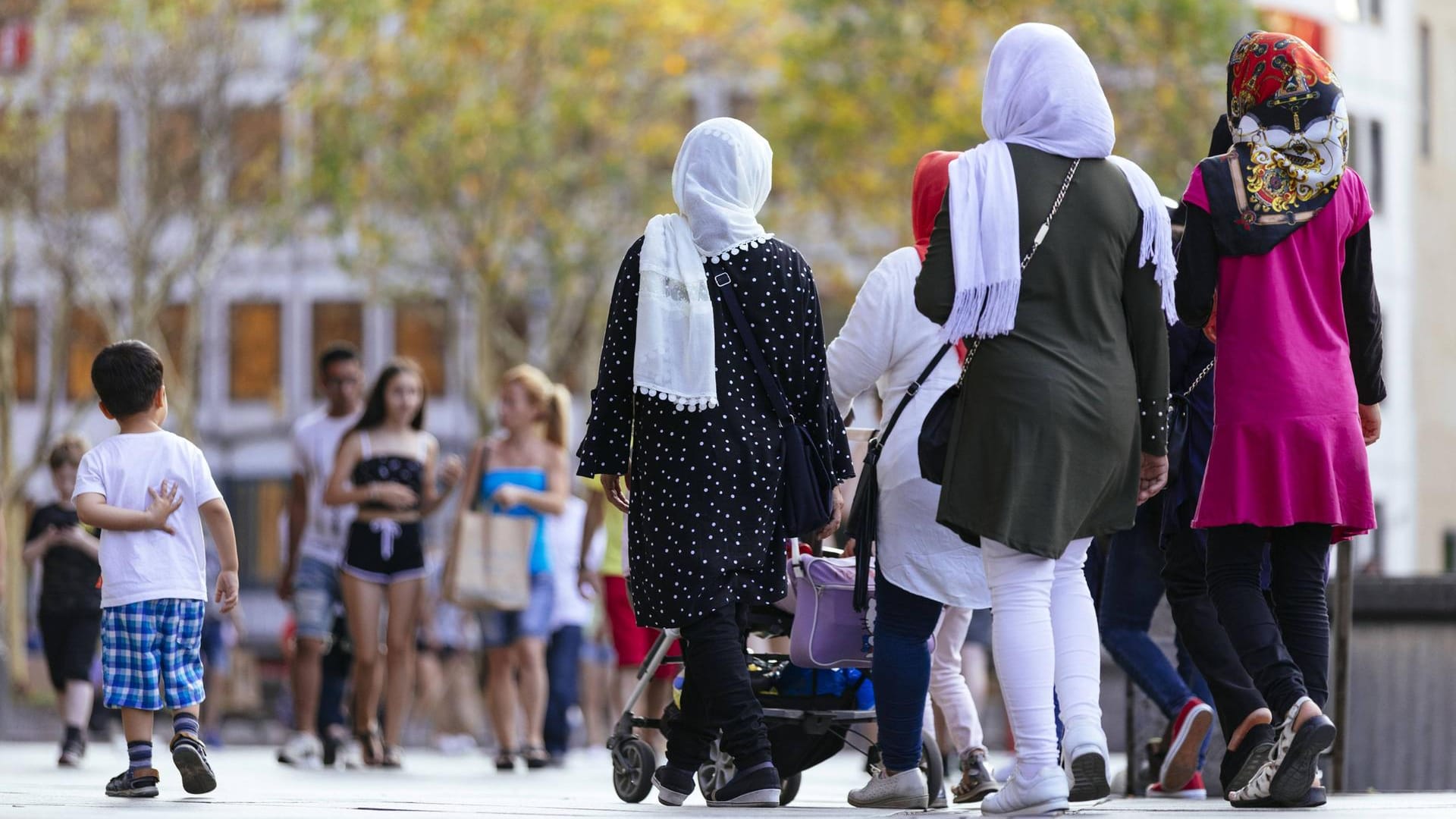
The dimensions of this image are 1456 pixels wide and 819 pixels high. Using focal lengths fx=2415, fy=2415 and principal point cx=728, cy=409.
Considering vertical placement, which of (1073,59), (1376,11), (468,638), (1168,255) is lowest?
(468,638)

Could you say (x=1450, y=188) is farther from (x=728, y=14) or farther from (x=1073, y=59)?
(x=1073, y=59)

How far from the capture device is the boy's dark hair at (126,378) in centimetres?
798

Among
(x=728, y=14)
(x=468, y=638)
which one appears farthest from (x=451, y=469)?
(x=728, y=14)

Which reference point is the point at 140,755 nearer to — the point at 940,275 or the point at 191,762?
the point at 191,762

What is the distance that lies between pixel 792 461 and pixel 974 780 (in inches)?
51.5

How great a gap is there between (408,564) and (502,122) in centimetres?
2118

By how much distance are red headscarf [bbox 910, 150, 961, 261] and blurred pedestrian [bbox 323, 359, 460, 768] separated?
4.76 meters

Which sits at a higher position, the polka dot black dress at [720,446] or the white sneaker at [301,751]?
the polka dot black dress at [720,446]

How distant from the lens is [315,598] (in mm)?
12195

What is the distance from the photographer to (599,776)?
12.1 metres

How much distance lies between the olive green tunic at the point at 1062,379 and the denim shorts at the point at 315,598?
20.6ft

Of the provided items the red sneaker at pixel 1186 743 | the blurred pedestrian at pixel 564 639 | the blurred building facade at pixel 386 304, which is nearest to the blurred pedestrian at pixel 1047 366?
the red sneaker at pixel 1186 743

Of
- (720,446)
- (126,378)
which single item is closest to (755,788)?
(720,446)

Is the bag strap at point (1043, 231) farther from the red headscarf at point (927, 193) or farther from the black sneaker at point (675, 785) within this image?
the black sneaker at point (675, 785)
